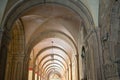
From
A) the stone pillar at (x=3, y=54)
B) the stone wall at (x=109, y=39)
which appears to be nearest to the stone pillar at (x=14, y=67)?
the stone pillar at (x=3, y=54)

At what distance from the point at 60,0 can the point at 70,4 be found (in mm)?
514

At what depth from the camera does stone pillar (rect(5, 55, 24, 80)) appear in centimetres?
1031

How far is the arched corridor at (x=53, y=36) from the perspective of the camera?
6.82 m

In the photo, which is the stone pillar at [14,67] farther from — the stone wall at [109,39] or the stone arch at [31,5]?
the stone wall at [109,39]

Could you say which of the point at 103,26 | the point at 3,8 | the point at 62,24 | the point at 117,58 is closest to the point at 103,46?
the point at 103,26

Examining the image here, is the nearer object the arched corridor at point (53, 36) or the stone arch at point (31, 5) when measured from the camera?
the arched corridor at point (53, 36)

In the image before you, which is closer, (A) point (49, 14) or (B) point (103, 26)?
(B) point (103, 26)

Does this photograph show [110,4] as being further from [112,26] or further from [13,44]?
[13,44]

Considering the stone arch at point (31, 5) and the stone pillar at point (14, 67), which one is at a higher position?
the stone arch at point (31, 5)

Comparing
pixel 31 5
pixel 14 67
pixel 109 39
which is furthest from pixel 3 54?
pixel 109 39

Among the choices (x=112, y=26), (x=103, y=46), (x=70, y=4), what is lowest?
(x=103, y=46)

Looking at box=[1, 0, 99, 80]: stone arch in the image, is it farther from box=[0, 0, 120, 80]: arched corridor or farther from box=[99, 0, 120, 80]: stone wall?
box=[99, 0, 120, 80]: stone wall

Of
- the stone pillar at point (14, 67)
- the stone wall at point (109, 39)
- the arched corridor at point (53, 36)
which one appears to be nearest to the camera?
the stone wall at point (109, 39)

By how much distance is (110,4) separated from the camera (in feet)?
Answer: 19.0
